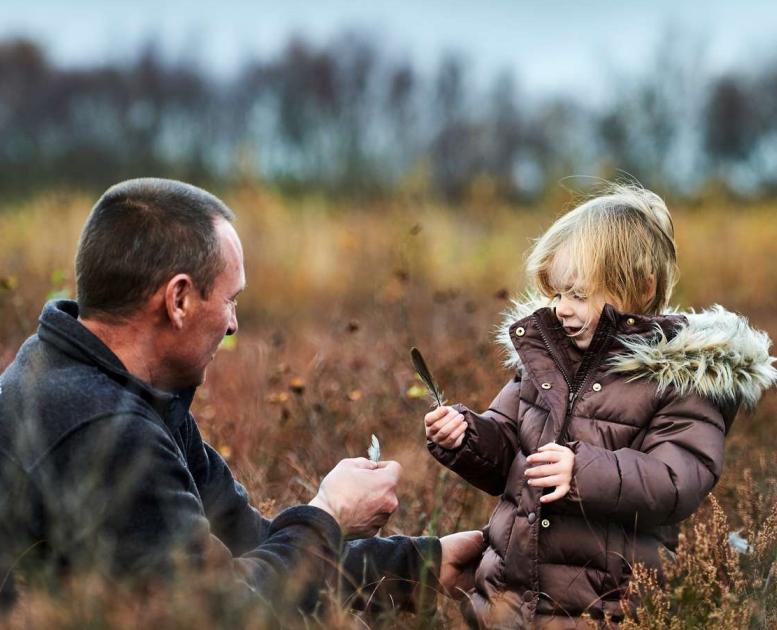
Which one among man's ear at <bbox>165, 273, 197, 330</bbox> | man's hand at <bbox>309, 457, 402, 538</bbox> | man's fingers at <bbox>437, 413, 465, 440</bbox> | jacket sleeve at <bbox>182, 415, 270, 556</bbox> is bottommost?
jacket sleeve at <bbox>182, 415, 270, 556</bbox>

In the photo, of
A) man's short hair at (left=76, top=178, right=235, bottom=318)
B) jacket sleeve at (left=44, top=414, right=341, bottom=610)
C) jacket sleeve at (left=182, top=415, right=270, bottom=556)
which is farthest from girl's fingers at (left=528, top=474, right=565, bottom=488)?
man's short hair at (left=76, top=178, right=235, bottom=318)

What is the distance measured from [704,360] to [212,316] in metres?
1.34

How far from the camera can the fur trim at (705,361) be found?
2811mm

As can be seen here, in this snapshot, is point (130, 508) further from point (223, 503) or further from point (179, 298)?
point (223, 503)

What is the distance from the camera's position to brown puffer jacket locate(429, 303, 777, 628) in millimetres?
2711

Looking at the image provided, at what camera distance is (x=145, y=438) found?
2355mm

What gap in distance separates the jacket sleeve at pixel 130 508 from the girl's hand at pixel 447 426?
737 millimetres

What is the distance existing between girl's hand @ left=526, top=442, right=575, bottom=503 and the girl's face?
358mm

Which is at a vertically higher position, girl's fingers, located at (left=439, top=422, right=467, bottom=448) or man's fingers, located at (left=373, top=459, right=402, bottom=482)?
girl's fingers, located at (left=439, top=422, right=467, bottom=448)

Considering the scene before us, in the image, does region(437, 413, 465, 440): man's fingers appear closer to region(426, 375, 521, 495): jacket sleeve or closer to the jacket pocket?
region(426, 375, 521, 495): jacket sleeve

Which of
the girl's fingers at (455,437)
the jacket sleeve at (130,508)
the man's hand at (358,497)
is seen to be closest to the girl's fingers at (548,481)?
the girl's fingers at (455,437)

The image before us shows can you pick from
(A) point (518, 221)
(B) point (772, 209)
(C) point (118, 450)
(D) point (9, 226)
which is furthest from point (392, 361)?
(B) point (772, 209)

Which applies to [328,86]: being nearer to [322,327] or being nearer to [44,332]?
[322,327]

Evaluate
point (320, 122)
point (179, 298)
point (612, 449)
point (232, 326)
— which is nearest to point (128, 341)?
point (179, 298)
